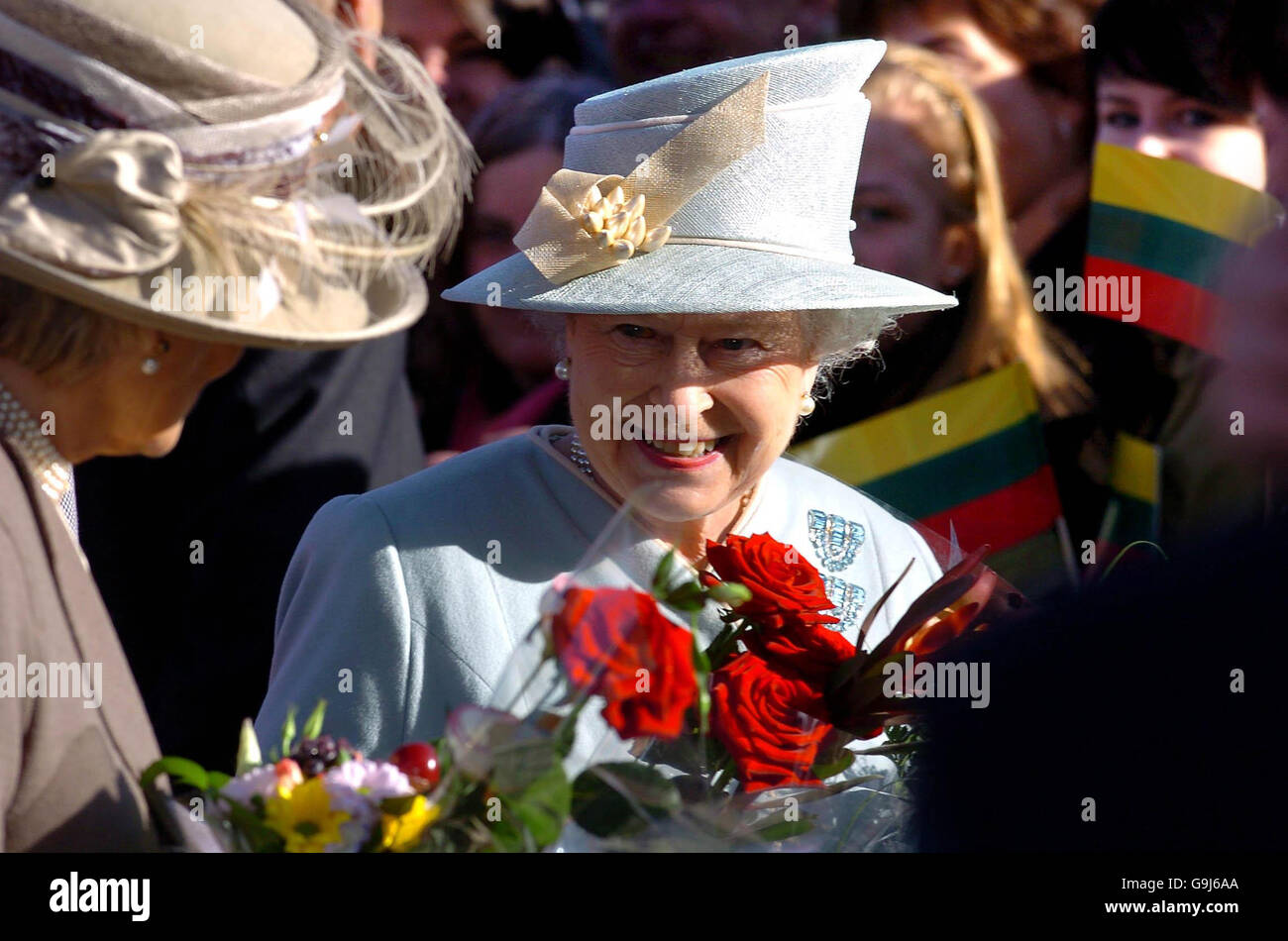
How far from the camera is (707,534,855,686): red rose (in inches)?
72.2

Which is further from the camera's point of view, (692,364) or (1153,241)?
(1153,241)

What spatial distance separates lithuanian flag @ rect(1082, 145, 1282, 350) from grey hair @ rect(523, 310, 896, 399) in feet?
3.37

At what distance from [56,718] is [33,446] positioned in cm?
30

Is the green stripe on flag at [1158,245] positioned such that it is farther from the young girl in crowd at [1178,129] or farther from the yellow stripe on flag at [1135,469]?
the yellow stripe on flag at [1135,469]

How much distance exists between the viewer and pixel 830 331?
8.29 ft

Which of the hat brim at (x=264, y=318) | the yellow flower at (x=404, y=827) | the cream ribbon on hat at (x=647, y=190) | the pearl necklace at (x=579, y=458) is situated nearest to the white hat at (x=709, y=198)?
the cream ribbon on hat at (x=647, y=190)

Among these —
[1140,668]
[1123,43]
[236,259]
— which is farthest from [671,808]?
[1123,43]

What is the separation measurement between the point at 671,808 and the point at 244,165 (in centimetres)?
81

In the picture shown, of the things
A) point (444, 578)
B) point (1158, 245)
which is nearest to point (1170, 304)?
point (1158, 245)

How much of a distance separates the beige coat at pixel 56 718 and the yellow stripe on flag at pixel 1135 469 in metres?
2.29

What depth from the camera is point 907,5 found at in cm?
410

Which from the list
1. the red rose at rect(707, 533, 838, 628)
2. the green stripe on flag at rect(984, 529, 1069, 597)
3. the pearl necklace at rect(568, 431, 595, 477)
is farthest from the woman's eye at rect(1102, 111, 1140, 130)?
the red rose at rect(707, 533, 838, 628)

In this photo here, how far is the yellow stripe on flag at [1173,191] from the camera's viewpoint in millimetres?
3398
